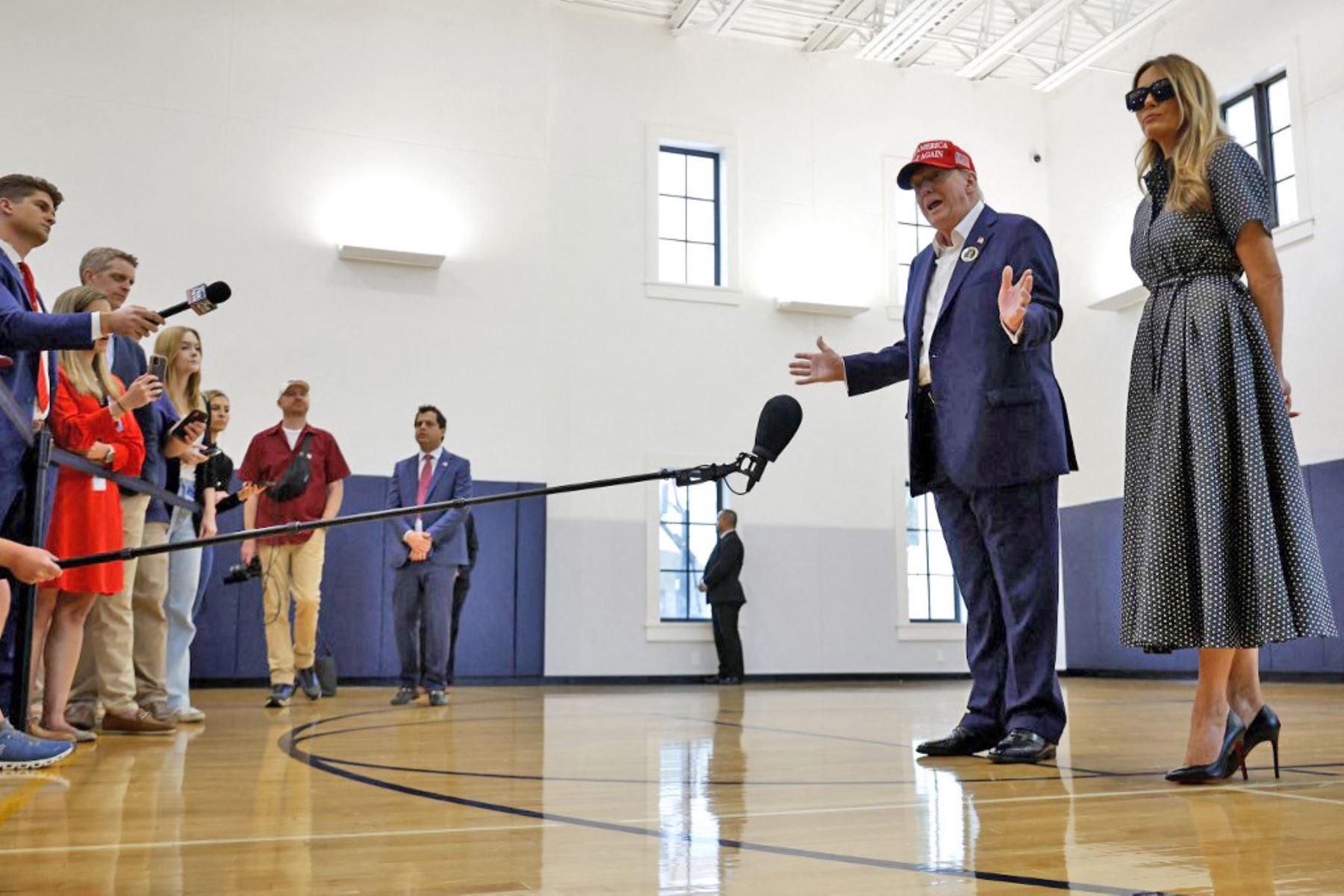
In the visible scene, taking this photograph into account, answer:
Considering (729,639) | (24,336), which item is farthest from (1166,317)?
(729,639)

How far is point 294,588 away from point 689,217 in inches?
213

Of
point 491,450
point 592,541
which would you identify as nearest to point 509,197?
point 491,450

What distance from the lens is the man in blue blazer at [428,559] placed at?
5918 millimetres

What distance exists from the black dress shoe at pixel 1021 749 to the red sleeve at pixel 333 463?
13.7 feet

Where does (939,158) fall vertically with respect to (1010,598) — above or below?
above

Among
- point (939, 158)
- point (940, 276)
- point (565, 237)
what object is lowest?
point (940, 276)

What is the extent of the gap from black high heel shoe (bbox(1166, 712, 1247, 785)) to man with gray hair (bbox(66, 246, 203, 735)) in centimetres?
293

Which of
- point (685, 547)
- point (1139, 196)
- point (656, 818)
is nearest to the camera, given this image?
point (656, 818)

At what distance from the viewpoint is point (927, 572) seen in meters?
10.4

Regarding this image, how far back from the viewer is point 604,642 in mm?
9273

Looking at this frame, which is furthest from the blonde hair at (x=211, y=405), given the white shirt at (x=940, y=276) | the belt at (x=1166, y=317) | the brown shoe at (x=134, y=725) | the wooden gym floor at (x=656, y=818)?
the belt at (x=1166, y=317)

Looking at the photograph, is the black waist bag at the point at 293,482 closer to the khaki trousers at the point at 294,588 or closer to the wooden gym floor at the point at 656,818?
the khaki trousers at the point at 294,588

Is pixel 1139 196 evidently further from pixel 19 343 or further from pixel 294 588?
pixel 19 343

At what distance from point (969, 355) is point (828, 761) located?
1044 mm
